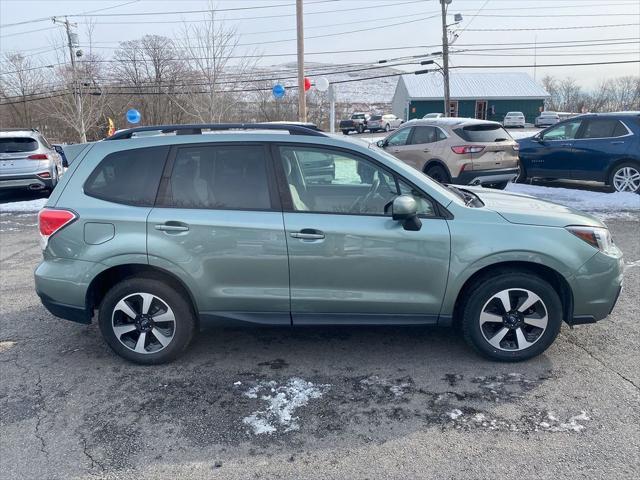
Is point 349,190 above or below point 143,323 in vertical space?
above

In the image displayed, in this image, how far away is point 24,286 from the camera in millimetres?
5957

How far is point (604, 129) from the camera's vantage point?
10.8 metres

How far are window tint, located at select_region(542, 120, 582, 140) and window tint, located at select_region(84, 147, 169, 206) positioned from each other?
10.3 m

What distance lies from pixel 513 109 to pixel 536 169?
51.0 m

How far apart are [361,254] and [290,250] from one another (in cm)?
51

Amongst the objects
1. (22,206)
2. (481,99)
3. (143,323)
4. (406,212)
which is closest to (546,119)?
(481,99)

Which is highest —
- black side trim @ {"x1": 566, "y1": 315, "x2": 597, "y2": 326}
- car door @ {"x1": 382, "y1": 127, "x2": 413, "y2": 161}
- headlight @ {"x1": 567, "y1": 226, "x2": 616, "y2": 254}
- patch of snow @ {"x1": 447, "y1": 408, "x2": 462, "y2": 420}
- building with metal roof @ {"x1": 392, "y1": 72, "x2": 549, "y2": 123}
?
building with metal roof @ {"x1": 392, "y1": 72, "x2": 549, "y2": 123}

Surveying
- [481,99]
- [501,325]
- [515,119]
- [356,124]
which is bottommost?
[501,325]

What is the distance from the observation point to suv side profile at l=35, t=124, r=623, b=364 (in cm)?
362

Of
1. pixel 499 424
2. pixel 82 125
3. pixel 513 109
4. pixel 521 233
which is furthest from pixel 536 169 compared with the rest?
pixel 513 109

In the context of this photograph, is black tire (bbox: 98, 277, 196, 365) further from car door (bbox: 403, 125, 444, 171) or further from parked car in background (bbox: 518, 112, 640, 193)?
parked car in background (bbox: 518, 112, 640, 193)

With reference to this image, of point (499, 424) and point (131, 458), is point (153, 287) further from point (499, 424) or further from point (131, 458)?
point (499, 424)

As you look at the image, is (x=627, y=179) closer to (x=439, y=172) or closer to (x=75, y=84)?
(x=439, y=172)

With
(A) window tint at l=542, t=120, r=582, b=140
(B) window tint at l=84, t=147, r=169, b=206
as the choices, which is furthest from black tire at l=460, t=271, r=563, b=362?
(A) window tint at l=542, t=120, r=582, b=140
